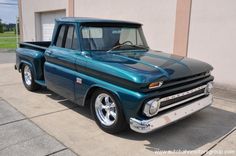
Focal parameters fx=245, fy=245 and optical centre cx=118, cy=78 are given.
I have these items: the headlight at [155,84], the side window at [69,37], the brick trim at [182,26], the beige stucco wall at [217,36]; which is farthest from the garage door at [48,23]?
the headlight at [155,84]

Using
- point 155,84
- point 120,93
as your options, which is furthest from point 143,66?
point 120,93

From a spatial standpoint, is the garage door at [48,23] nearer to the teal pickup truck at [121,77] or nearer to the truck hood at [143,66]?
the teal pickup truck at [121,77]

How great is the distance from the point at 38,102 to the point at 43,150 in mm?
2246

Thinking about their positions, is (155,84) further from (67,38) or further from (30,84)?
(30,84)

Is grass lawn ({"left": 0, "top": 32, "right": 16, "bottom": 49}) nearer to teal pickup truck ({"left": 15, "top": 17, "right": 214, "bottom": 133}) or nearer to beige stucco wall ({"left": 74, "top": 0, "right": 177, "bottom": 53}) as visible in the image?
beige stucco wall ({"left": 74, "top": 0, "right": 177, "bottom": 53})

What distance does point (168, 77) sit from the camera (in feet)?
11.4

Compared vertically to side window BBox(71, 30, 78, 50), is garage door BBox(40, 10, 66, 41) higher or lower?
higher

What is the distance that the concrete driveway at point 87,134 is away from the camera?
11.5 ft

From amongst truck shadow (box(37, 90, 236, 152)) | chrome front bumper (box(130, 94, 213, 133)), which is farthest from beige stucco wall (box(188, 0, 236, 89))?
Result: chrome front bumper (box(130, 94, 213, 133))

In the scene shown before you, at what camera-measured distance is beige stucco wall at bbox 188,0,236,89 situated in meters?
6.67

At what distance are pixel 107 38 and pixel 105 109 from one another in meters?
1.35

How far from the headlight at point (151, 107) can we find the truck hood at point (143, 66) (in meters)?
0.30

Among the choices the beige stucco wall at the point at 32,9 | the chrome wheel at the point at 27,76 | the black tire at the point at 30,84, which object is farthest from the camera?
the beige stucco wall at the point at 32,9

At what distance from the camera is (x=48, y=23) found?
47.1 feet
